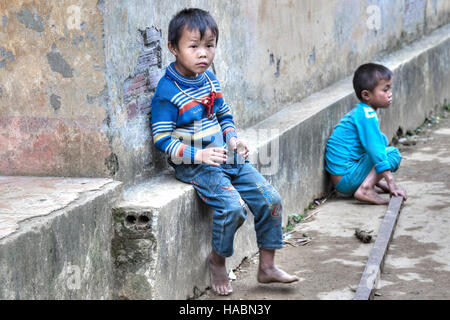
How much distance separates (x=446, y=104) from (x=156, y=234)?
6909 mm

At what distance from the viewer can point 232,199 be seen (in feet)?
11.0

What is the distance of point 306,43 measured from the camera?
565 cm

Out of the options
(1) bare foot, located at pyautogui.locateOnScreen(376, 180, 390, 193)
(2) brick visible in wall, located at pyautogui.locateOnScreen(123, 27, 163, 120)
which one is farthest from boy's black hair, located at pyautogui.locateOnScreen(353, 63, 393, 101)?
(2) brick visible in wall, located at pyautogui.locateOnScreen(123, 27, 163, 120)

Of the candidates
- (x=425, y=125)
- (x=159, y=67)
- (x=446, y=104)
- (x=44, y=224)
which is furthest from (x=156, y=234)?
(x=446, y=104)

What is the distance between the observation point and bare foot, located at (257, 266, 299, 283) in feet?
11.7

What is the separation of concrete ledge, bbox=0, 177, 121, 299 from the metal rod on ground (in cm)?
128

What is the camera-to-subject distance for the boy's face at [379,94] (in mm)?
5402

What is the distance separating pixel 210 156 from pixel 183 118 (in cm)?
26

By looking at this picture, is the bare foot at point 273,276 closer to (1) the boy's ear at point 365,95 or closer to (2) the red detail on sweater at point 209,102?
(2) the red detail on sweater at point 209,102

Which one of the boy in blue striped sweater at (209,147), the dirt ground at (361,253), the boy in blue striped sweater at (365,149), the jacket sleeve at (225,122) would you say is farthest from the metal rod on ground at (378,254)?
the jacket sleeve at (225,122)

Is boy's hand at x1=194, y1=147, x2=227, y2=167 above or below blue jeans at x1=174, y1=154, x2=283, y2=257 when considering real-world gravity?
Result: above

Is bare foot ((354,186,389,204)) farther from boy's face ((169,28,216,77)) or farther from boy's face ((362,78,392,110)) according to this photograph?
boy's face ((169,28,216,77))

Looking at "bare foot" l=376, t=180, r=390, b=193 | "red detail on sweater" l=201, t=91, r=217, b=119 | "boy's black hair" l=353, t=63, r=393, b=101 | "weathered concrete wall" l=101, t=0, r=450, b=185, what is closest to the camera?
"weathered concrete wall" l=101, t=0, r=450, b=185

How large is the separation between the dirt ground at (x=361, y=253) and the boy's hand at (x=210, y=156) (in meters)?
0.76
